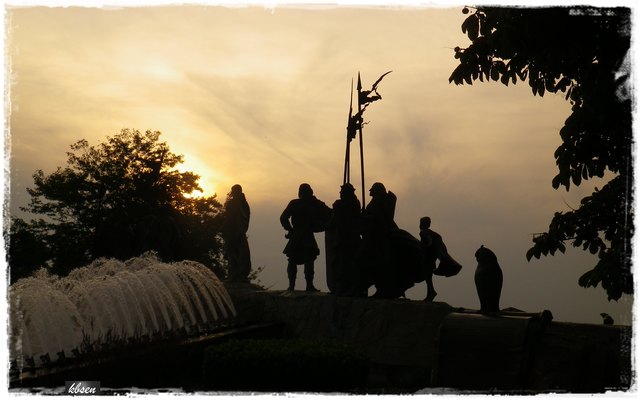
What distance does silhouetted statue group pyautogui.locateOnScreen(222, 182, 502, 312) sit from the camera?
45.8 ft

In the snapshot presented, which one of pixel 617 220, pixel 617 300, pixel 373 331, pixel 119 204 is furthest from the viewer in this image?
pixel 119 204

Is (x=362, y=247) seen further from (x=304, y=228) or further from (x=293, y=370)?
(x=293, y=370)

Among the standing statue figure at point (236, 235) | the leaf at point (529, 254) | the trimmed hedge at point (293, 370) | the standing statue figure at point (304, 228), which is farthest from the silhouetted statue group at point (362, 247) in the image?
the trimmed hedge at point (293, 370)

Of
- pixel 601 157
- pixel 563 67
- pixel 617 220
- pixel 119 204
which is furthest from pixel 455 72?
pixel 119 204

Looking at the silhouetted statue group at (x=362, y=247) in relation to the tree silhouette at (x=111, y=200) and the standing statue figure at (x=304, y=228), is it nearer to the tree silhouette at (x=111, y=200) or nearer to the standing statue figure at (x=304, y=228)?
the standing statue figure at (x=304, y=228)

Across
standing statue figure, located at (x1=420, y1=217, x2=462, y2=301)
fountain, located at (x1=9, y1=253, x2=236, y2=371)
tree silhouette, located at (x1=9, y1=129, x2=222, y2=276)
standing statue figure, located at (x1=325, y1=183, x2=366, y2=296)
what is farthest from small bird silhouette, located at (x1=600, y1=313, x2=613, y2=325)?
tree silhouette, located at (x1=9, y1=129, x2=222, y2=276)

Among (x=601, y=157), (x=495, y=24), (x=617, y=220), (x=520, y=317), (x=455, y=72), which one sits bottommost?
(x=520, y=317)

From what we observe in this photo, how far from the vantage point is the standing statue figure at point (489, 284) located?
35.8 feet

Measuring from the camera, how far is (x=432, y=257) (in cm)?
1386

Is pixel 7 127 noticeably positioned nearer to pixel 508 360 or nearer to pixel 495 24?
pixel 508 360

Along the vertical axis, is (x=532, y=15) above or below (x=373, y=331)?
above

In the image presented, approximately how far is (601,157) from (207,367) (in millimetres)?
7514

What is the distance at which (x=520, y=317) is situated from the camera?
965 cm

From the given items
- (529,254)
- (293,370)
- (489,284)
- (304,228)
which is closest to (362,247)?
(304,228)
